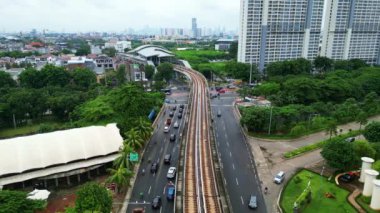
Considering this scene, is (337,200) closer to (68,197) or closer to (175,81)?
(68,197)

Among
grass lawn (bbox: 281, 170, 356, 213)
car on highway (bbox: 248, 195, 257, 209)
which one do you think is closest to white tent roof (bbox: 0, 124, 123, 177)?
car on highway (bbox: 248, 195, 257, 209)

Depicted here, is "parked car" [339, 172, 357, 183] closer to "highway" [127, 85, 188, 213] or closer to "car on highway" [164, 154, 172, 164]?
"highway" [127, 85, 188, 213]

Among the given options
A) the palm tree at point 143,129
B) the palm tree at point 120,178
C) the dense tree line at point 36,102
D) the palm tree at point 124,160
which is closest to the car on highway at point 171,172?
the palm tree at point 120,178

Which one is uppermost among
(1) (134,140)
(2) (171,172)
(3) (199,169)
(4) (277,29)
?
(4) (277,29)

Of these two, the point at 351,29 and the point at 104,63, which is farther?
the point at 104,63

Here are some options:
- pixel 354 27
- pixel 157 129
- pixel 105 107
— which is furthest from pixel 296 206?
pixel 354 27

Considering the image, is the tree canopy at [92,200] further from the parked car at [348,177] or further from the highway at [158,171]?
the parked car at [348,177]

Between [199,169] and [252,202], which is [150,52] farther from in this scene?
[252,202]

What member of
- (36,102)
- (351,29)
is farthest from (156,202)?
(351,29)
